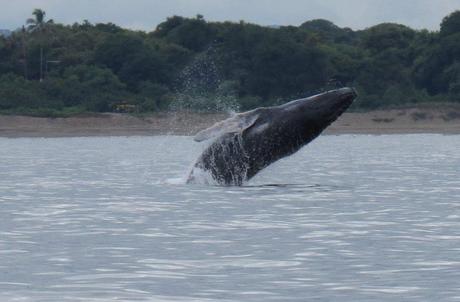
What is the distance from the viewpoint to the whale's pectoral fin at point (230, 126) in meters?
24.7

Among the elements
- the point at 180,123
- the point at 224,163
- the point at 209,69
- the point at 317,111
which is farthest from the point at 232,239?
the point at 209,69

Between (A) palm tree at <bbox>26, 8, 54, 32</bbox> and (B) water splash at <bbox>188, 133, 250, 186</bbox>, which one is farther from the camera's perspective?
(A) palm tree at <bbox>26, 8, 54, 32</bbox>

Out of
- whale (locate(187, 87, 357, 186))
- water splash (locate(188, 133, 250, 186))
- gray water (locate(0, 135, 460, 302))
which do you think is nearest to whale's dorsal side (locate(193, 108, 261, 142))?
whale (locate(187, 87, 357, 186))

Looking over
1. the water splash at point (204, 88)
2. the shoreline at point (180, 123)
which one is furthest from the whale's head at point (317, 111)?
the water splash at point (204, 88)

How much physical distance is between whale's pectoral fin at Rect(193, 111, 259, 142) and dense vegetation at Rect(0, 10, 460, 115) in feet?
214

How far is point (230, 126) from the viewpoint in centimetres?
2552

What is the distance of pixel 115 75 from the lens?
105312mm

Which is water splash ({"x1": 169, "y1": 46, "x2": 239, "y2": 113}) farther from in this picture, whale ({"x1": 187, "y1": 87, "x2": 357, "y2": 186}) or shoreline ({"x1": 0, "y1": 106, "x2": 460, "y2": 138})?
whale ({"x1": 187, "y1": 87, "x2": 357, "y2": 186})

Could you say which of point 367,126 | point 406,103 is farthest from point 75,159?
point 406,103

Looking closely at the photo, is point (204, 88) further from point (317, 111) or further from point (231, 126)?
point (231, 126)

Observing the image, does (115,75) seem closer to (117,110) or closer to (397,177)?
(117,110)

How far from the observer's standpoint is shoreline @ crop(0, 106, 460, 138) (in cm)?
8712

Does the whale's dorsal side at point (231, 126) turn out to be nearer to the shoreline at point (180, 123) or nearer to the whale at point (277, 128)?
the whale at point (277, 128)

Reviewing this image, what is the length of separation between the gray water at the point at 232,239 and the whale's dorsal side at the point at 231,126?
4.01 ft
